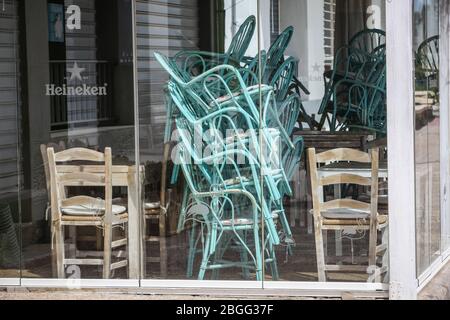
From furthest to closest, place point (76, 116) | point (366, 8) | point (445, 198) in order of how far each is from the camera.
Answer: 1. point (445, 198)
2. point (76, 116)
3. point (366, 8)

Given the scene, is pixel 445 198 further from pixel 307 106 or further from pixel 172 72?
pixel 172 72

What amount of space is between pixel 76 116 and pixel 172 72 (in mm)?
801

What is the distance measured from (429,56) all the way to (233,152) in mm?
1637

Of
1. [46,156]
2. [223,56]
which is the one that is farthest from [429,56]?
[46,156]

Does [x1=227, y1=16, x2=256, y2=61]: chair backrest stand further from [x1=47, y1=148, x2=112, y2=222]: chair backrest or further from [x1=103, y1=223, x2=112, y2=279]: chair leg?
[x1=103, y1=223, x2=112, y2=279]: chair leg

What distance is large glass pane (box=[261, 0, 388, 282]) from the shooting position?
256 inches

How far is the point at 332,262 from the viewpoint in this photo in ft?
21.9

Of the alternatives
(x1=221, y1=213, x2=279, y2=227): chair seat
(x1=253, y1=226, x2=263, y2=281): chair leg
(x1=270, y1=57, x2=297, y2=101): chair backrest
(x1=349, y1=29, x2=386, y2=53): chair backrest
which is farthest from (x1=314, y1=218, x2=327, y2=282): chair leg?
(x1=349, y1=29, x2=386, y2=53): chair backrest

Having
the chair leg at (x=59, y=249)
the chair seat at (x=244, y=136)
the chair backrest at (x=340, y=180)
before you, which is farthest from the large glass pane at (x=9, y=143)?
the chair backrest at (x=340, y=180)

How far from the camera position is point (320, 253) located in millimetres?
6664

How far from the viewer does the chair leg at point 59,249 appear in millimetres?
6906

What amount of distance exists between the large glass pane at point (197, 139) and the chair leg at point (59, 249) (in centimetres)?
63
